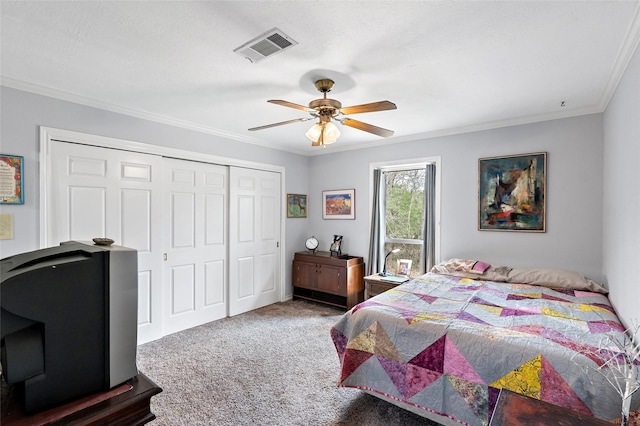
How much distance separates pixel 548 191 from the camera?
11.1 feet

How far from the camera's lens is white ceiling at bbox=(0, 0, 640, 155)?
1692 millimetres

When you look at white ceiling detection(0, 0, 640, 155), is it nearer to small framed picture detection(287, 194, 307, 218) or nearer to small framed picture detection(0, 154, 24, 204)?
small framed picture detection(0, 154, 24, 204)

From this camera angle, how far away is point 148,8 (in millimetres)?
1673

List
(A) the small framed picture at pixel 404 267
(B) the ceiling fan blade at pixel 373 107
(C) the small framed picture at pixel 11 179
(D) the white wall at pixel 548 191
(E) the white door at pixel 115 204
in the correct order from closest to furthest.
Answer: (B) the ceiling fan blade at pixel 373 107 < (C) the small framed picture at pixel 11 179 < (E) the white door at pixel 115 204 < (D) the white wall at pixel 548 191 < (A) the small framed picture at pixel 404 267

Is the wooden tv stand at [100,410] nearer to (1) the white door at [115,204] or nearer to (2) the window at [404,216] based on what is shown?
(1) the white door at [115,204]

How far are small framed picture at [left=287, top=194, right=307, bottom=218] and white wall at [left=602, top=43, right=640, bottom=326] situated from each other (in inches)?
150

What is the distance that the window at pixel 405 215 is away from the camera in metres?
4.16

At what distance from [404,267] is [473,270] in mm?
989

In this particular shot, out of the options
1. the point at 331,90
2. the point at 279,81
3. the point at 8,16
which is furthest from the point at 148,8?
the point at 331,90

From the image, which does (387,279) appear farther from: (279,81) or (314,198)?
(279,81)

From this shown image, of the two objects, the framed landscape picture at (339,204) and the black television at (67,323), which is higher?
the framed landscape picture at (339,204)

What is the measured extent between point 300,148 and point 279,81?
8.24ft

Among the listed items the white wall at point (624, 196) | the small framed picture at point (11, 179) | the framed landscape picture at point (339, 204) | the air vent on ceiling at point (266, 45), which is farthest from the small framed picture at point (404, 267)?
the small framed picture at point (11, 179)

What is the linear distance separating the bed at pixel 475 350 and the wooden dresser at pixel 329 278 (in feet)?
5.50
